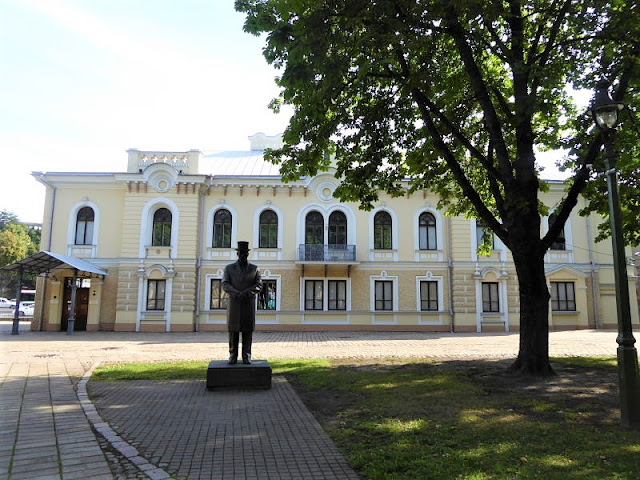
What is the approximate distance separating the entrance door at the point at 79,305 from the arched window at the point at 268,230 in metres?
9.60

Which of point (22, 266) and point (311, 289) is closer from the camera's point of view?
point (22, 266)

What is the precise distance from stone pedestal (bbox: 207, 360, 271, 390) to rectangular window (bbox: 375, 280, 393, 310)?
56.0 ft

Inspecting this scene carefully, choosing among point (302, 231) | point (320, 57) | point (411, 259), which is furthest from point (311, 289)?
point (320, 57)

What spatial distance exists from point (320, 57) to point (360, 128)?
3319 millimetres

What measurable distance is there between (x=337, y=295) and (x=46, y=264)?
47.3ft

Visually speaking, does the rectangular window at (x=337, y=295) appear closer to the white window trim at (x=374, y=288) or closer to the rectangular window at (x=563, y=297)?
the white window trim at (x=374, y=288)

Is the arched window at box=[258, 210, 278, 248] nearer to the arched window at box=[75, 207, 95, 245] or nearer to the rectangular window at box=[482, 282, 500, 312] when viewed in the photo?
the arched window at box=[75, 207, 95, 245]

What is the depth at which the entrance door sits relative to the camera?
23697mm

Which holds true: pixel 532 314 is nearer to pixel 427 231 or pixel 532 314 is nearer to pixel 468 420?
pixel 468 420

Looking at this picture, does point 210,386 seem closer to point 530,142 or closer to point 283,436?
point 283,436

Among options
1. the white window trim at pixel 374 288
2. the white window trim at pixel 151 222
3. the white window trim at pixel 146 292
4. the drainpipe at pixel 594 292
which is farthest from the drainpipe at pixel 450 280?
the white window trim at pixel 146 292

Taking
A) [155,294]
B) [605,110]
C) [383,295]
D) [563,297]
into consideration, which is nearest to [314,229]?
[383,295]

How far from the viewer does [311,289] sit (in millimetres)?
24609

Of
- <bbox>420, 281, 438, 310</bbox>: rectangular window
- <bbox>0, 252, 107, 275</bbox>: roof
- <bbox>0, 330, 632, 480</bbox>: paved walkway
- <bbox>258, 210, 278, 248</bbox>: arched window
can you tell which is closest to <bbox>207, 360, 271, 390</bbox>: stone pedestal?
<bbox>0, 330, 632, 480</bbox>: paved walkway
